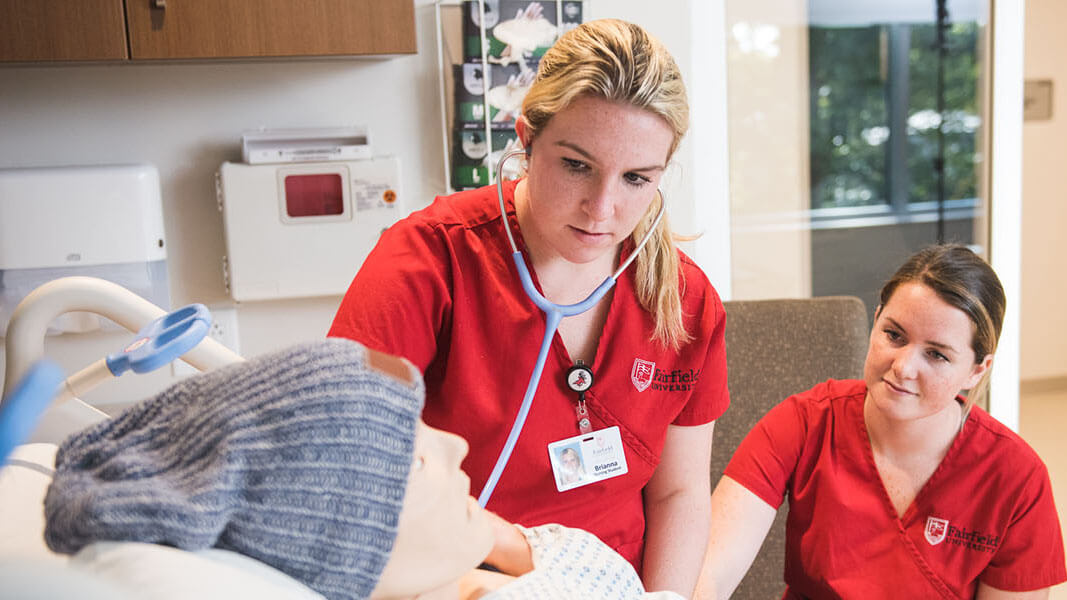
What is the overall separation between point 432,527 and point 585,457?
0.58 metres

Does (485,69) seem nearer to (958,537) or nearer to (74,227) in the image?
(74,227)

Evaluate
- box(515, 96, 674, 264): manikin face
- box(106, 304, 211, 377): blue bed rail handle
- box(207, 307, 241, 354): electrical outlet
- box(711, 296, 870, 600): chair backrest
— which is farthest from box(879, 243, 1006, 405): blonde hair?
box(207, 307, 241, 354): electrical outlet

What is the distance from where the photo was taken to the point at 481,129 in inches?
95.3

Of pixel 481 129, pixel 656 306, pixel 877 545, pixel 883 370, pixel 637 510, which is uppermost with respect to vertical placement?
pixel 481 129

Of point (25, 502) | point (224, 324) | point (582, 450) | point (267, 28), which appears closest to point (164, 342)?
point (25, 502)

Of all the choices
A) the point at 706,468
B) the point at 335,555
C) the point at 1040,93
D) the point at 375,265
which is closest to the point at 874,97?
the point at 1040,93

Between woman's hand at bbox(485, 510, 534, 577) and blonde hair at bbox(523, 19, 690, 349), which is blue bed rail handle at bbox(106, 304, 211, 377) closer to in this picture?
woman's hand at bbox(485, 510, 534, 577)

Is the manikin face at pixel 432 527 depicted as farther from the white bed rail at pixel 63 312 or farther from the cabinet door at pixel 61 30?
the cabinet door at pixel 61 30

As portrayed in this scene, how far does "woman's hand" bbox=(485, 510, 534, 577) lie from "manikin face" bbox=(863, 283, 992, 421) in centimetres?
76

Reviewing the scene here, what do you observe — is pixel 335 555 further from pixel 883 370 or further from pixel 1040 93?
pixel 1040 93

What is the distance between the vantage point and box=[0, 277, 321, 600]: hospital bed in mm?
512

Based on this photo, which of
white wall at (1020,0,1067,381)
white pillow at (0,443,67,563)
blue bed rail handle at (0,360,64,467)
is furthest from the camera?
white wall at (1020,0,1067,381)

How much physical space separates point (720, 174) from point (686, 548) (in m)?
1.55

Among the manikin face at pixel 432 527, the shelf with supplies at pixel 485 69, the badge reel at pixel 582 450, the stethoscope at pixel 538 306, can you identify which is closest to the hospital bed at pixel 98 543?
the manikin face at pixel 432 527
